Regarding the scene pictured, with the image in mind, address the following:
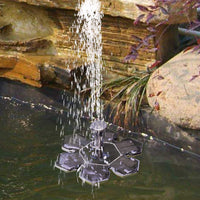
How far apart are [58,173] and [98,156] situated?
410 mm

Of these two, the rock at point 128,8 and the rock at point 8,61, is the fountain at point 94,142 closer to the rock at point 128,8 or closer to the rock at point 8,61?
the rock at point 128,8

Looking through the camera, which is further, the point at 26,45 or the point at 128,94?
the point at 26,45

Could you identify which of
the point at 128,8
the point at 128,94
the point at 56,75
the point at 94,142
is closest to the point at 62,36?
the point at 56,75

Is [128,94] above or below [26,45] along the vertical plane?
below

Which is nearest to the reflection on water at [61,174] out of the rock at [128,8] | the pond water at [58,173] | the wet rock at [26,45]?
the pond water at [58,173]

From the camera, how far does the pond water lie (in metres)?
3.01

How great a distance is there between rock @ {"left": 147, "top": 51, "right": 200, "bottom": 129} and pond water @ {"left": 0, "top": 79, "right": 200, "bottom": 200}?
1.20ft

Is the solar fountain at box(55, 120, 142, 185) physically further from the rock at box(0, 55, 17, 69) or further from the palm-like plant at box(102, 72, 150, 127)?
the rock at box(0, 55, 17, 69)

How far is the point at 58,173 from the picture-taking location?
3268 mm

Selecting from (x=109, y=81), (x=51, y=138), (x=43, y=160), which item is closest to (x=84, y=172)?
(x=43, y=160)

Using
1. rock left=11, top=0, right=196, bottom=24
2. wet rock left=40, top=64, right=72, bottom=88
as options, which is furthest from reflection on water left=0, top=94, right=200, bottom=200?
rock left=11, top=0, right=196, bottom=24

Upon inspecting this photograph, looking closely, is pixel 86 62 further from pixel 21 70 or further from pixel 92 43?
pixel 21 70

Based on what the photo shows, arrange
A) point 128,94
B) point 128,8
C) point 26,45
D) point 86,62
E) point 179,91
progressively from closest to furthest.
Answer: point 179,91
point 128,8
point 128,94
point 86,62
point 26,45

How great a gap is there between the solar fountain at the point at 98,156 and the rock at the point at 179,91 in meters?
0.45
